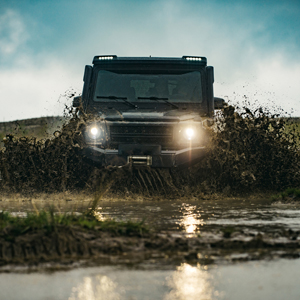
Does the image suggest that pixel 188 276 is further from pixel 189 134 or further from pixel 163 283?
pixel 189 134

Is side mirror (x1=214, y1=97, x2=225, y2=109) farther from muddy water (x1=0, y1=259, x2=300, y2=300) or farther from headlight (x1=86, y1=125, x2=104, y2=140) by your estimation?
muddy water (x1=0, y1=259, x2=300, y2=300)

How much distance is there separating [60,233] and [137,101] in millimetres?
5554

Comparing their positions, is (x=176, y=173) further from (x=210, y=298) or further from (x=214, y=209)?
(x=210, y=298)

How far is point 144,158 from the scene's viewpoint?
8.48 m

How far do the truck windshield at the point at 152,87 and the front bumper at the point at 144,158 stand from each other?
142 cm

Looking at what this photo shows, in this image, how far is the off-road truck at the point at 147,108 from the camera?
8.58m

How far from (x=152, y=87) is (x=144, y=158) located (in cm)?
180

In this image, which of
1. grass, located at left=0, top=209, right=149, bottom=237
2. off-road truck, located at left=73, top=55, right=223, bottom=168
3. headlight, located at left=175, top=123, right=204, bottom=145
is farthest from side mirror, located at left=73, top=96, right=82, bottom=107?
grass, located at left=0, top=209, right=149, bottom=237

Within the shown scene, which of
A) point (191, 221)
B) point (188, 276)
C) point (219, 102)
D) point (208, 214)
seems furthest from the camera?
point (219, 102)

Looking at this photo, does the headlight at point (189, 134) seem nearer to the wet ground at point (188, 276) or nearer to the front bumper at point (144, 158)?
the front bumper at point (144, 158)

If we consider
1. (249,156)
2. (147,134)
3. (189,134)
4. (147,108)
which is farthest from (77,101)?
(249,156)

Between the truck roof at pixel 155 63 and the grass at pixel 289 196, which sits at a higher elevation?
the truck roof at pixel 155 63

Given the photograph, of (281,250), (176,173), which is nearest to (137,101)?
(176,173)

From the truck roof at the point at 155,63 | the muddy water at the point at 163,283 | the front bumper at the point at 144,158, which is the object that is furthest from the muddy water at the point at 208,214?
the truck roof at the point at 155,63
